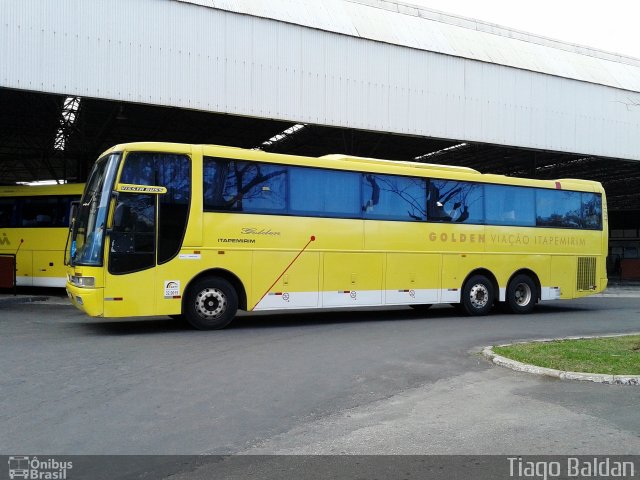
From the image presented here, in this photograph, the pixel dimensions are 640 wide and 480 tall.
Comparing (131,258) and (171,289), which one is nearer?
(131,258)

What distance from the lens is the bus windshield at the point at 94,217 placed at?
406 inches

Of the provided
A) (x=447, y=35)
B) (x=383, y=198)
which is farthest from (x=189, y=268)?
(x=447, y=35)

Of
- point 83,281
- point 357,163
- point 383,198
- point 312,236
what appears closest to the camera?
point 83,281

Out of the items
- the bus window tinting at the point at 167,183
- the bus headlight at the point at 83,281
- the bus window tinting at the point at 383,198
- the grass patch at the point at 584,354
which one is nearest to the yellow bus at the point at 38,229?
the bus headlight at the point at 83,281

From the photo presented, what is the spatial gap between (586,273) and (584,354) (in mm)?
8799

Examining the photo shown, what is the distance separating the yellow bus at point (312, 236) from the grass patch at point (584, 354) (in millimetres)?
4620

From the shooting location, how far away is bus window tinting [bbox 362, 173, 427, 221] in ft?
43.6

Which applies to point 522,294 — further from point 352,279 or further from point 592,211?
point 352,279

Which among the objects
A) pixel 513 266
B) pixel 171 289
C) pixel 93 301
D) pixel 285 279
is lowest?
pixel 93 301

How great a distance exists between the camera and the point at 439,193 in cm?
1430

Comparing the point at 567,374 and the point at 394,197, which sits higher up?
the point at 394,197

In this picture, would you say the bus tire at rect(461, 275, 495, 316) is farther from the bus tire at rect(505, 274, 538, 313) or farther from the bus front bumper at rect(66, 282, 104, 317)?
the bus front bumper at rect(66, 282, 104, 317)

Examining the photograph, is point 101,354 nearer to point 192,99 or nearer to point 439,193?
point 439,193

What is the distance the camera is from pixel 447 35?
22984 mm
